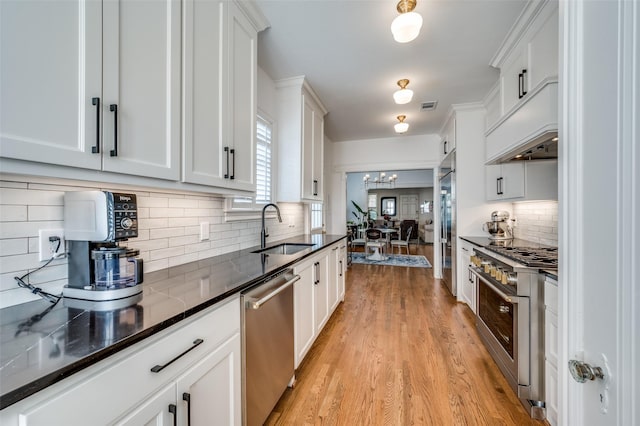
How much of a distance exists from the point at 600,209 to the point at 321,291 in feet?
7.14

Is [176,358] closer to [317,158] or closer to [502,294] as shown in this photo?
[502,294]

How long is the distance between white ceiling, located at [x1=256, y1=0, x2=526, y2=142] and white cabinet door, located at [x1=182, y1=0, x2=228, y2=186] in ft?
2.13

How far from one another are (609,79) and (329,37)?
83.7 inches

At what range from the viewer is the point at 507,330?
6.32 feet

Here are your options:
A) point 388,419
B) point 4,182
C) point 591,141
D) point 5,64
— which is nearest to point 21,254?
point 4,182

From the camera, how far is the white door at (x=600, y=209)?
50 cm

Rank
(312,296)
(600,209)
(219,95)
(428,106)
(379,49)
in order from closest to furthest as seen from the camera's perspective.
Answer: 1. (600,209)
2. (219,95)
3. (312,296)
4. (379,49)
5. (428,106)

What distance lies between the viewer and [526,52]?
2.05 m

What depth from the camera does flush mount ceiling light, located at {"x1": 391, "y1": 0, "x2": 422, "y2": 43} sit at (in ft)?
5.66

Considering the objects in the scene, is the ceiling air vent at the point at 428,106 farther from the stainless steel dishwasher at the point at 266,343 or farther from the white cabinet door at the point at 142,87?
the white cabinet door at the point at 142,87

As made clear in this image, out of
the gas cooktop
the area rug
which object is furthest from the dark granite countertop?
the area rug

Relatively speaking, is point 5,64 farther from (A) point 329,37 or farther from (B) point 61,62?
(A) point 329,37

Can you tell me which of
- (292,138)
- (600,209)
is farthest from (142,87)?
(292,138)

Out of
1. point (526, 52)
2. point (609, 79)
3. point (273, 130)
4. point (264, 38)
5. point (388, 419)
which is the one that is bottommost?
point (388, 419)
